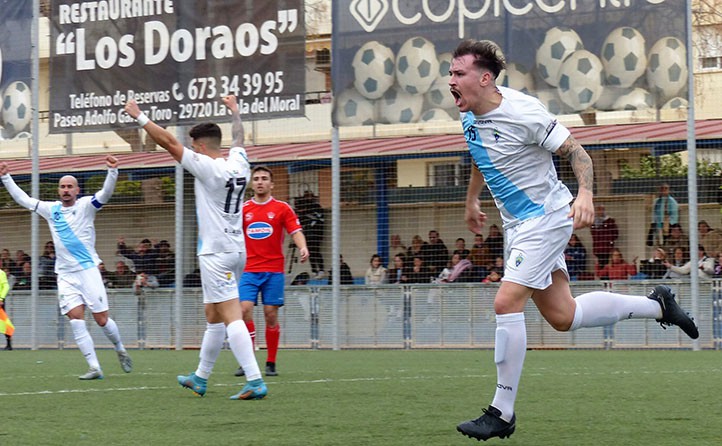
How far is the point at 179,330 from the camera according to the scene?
66.0ft

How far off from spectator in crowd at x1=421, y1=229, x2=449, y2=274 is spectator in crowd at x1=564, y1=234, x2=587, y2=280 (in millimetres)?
2006

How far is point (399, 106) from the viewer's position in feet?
61.2

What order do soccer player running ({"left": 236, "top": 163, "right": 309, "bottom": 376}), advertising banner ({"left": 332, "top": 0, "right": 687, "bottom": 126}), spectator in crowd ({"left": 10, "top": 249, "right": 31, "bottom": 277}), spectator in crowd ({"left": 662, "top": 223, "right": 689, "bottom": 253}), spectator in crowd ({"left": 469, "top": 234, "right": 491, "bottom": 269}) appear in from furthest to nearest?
spectator in crowd ({"left": 10, "top": 249, "right": 31, "bottom": 277}), spectator in crowd ({"left": 469, "top": 234, "right": 491, "bottom": 269}), spectator in crowd ({"left": 662, "top": 223, "right": 689, "bottom": 253}), advertising banner ({"left": 332, "top": 0, "right": 687, "bottom": 126}), soccer player running ({"left": 236, "top": 163, "right": 309, "bottom": 376})

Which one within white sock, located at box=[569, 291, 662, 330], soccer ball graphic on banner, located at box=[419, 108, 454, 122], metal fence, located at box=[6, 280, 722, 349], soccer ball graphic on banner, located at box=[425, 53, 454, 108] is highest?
soccer ball graphic on banner, located at box=[425, 53, 454, 108]

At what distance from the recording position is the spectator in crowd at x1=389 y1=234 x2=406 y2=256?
2020 cm

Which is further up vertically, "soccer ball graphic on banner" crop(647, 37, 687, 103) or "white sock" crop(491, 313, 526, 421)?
"soccer ball graphic on banner" crop(647, 37, 687, 103)

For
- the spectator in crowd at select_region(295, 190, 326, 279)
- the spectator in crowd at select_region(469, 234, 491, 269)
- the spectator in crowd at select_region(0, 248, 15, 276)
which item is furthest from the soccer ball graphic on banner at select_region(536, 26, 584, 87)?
the spectator in crowd at select_region(0, 248, 15, 276)

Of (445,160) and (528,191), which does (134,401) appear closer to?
(528,191)

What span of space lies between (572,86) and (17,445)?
13.0 m

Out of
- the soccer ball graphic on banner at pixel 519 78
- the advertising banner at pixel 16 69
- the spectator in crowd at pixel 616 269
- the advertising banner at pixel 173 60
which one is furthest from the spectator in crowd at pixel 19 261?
the spectator in crowd at pixel 616 269

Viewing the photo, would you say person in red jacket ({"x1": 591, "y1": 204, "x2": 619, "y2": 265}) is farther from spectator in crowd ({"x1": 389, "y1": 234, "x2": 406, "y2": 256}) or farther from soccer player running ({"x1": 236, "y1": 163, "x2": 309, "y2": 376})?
soccer player running ({"x1": 236, "y1": 163, "x2": 309, "y2": 376})

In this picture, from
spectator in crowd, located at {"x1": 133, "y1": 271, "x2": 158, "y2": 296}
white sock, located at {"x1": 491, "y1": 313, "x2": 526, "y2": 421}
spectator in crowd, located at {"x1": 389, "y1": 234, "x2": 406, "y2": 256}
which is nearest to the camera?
white sock, located at {"x1": 491, "y1": 313, "x2": 526, "y2": 421}

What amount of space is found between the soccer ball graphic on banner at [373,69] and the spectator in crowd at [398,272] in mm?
2746

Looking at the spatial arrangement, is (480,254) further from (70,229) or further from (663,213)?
(70,229)
